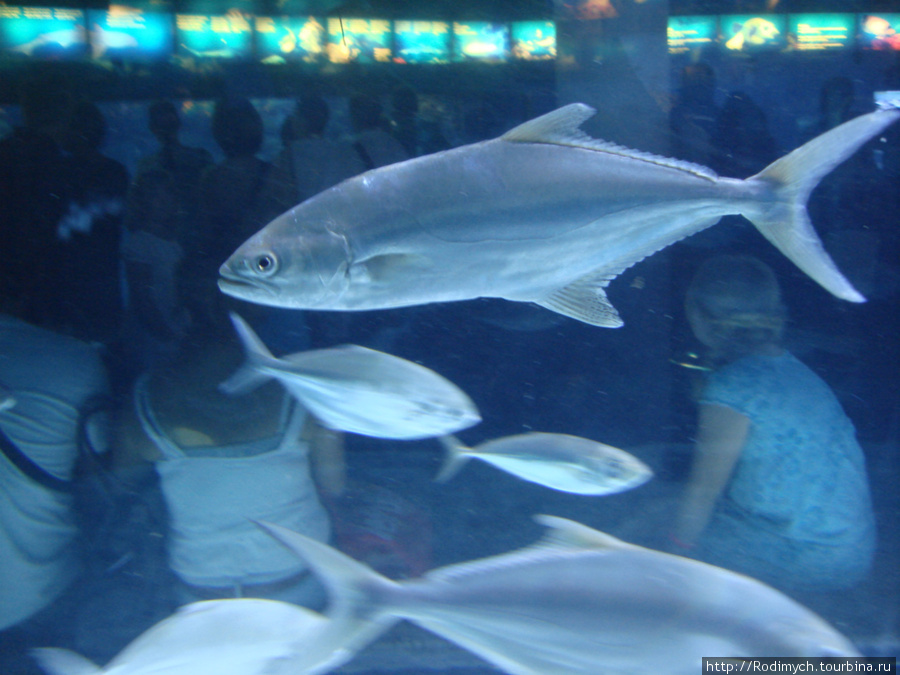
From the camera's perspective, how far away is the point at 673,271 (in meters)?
1.61

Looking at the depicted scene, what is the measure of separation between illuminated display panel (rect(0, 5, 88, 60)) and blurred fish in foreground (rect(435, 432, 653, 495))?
1.65 metres

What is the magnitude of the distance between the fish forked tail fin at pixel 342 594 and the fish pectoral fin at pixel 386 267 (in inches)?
25.1

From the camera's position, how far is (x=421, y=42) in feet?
4.58

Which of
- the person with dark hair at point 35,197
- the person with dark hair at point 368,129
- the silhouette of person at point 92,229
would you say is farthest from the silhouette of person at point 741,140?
the person with dark hair at point 35,197

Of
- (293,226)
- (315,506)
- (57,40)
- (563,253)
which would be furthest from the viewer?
(315,506)

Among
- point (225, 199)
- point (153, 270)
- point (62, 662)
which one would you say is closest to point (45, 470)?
point (62, 662)

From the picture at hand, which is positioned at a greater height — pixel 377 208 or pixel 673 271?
pixel 377 208

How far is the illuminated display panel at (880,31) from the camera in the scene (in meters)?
1.64

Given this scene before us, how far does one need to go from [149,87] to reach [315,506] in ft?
4.55

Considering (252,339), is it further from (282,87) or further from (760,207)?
(760,207)

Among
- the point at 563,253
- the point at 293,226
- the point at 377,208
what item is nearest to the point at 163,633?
the point at 293,226

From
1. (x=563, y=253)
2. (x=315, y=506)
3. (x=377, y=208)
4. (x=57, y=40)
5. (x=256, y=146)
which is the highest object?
(x=57, y=40)

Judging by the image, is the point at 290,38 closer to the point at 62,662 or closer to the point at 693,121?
the point at 693,121

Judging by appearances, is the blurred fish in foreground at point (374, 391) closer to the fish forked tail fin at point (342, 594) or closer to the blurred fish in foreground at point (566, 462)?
the blurred fish in foreground at point (566, 462)
